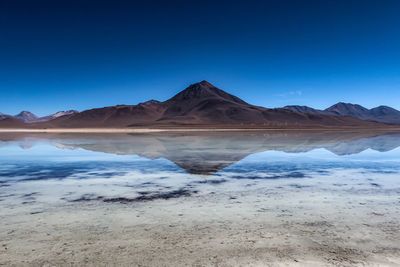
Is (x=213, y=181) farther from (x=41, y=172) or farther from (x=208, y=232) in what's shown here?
(x=41, y=172)

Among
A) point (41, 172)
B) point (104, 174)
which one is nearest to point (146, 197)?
point (104, 174)

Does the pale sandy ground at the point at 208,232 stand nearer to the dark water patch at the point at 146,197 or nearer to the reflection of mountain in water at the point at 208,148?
the dark water patch at the point at 146,197

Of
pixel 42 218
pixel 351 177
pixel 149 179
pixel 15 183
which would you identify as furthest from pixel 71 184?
pixel 351 177

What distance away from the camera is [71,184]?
21.7 ft

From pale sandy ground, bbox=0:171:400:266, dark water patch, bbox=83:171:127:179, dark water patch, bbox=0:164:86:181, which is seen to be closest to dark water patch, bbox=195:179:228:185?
pale sandy ground, bbox=0:171:400:266

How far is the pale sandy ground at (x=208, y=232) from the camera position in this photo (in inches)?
117

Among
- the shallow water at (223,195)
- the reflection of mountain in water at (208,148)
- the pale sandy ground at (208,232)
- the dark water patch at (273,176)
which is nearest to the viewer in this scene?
the pale sandy ground at (208,232)

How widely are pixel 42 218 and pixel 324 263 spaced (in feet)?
12.5

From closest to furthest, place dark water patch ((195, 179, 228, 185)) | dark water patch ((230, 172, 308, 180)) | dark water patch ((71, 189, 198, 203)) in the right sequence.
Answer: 1. dark water patch ((71, 189, 198, 203))
2. dark water patch ((195, 179, 228, 185))
3. dark water patch ((230, 172, 308, 180))

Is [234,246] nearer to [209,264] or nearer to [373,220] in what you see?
[209,264]

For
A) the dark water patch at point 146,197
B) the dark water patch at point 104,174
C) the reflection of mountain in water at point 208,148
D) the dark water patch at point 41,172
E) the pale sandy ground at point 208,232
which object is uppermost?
the reflection of mountain in water at point 208,148

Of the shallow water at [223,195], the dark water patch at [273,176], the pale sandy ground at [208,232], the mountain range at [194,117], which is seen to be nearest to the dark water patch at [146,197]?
the shallow water at [223,195]

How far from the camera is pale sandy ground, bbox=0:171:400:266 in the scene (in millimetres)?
2967

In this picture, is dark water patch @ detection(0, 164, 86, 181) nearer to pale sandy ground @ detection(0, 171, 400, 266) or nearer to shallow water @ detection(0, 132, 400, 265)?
shallow water @ detection(0, 132, 400, 265)
